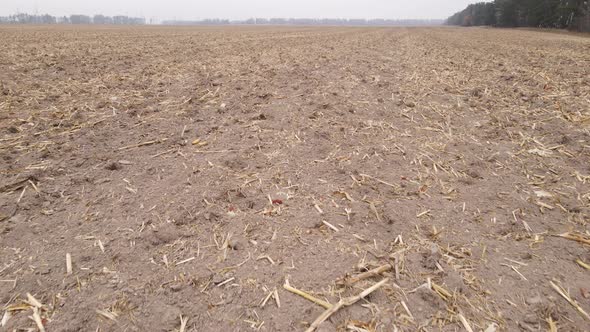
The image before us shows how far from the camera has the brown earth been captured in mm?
2424

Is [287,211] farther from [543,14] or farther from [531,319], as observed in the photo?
[543,14]

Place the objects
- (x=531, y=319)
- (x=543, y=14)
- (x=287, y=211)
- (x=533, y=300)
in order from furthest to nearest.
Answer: (x=543, y=14)
(x=287, y=211)
(x=533, y=300)
(x=531, y=319)

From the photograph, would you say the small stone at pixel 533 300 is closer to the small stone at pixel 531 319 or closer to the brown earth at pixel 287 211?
the brown earth at pixel 287 211

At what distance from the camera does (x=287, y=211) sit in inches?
138

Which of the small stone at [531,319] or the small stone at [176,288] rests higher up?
the small stone at [176,288]

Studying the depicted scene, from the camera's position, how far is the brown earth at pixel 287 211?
7.95 feet

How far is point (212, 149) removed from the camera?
4730 mm

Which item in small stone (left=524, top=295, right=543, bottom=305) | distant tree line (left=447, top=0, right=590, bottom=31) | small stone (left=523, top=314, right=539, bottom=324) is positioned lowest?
small stone (left=523, top=314, right=539, bottom=324)

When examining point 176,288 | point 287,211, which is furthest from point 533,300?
point 176,288

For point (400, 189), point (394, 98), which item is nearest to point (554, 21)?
point (394, 98)

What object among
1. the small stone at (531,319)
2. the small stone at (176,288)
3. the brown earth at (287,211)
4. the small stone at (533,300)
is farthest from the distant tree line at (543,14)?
the small stone at (176,288)

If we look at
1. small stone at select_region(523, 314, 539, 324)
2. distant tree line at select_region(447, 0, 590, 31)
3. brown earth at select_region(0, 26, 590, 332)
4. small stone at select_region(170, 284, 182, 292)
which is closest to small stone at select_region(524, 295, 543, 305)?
brown earth at select_region(0, 26, 590, 332)

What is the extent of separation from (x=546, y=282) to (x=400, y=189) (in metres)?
1.65

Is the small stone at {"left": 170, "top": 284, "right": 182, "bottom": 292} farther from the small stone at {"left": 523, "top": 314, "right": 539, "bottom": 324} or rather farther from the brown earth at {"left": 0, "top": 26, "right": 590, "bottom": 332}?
the small stone at {"left": 523, "top": 314, "right": 539, "bottom": 324}
